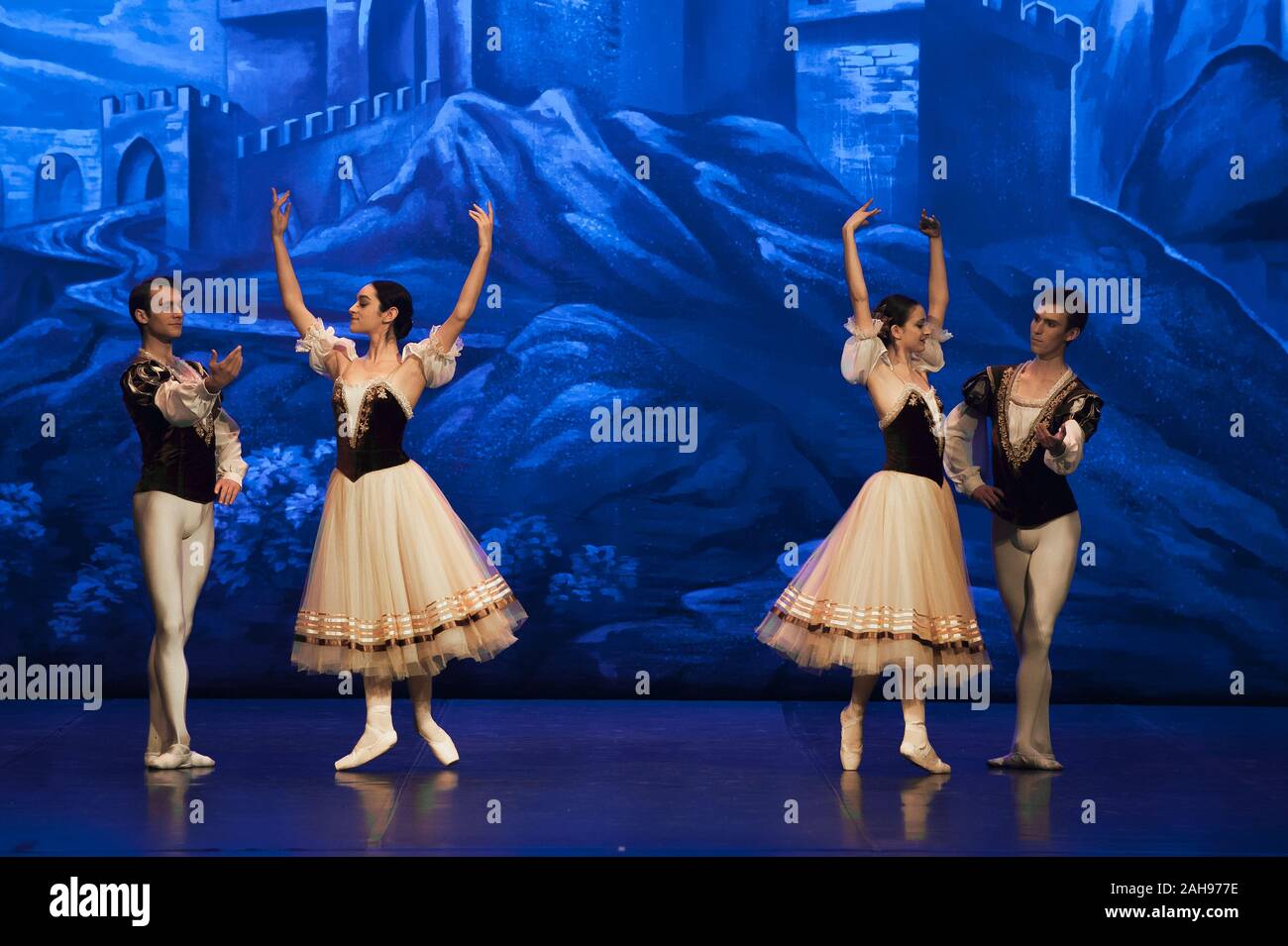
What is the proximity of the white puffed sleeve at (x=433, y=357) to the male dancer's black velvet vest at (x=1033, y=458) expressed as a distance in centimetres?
175

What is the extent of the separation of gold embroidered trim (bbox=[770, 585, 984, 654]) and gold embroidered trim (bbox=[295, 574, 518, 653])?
3.40 ft

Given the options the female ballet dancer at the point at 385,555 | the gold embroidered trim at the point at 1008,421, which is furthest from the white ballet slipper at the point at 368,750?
the gold embroidered trim at the point at 1008,421

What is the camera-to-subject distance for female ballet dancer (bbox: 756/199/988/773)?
17.1ft

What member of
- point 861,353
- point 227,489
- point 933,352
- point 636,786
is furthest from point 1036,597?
point 227,489

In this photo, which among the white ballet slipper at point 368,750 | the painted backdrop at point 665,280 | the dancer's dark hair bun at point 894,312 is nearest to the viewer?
the white ballet slipper at point 368,750

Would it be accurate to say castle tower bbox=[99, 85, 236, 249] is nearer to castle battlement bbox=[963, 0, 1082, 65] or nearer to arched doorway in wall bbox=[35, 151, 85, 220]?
arched doorway in wall bbox=[35, 151, 85, 220]

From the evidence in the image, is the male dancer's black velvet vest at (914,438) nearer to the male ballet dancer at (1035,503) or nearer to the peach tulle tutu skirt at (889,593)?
the peach tulle tutu skirt at (889,593)

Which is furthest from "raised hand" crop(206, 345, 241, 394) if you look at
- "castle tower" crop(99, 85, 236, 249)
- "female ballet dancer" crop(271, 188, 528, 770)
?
"castle tower" crop(99, 85, 236, 249)

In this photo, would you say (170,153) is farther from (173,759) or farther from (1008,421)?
(1008,421)

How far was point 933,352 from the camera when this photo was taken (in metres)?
5.43

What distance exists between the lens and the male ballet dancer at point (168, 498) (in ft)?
17.4

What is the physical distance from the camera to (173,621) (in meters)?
5.31

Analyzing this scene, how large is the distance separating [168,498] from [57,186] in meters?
2.79

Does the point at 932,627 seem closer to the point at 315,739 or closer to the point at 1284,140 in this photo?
the point at 315,739
